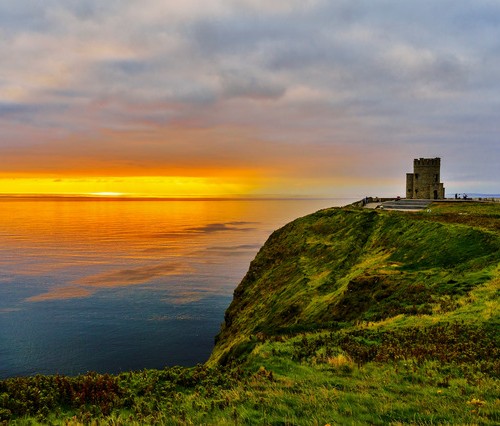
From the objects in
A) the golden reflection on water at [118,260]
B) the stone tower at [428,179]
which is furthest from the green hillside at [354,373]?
the stone tower at [428,179]

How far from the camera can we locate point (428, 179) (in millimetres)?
90188

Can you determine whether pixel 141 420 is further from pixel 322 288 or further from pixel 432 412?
pixel 322 288

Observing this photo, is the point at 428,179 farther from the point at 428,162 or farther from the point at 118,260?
the point at 118,260

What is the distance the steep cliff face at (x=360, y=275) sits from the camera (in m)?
20.3

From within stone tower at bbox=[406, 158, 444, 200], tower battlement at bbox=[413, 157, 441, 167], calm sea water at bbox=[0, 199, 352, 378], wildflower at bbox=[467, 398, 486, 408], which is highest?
tower battlement at bbox=[413, 157, 441, 167]

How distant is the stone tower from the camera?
Result: 294 feet

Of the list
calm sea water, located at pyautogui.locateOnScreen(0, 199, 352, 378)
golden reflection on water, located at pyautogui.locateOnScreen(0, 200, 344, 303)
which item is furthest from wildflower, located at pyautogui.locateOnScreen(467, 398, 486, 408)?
golden reflection on water, located at pyautogui.locateOnScreen(0, 200, 344, 303)

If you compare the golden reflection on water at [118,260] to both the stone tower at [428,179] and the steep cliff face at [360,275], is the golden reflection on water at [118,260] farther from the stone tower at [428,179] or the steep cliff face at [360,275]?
the stone tower at [428,179]

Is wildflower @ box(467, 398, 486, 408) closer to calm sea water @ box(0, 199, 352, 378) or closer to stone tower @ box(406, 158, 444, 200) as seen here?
calm sea water @ box(0, 199, 352, 378)

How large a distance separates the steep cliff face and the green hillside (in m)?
0.15

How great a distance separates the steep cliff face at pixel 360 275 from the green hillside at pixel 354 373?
0.15 meters

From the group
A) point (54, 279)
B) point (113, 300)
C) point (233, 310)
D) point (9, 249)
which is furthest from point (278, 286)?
point (9, 249)

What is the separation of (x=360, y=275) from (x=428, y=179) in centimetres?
7480

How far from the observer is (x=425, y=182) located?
90.4 m
